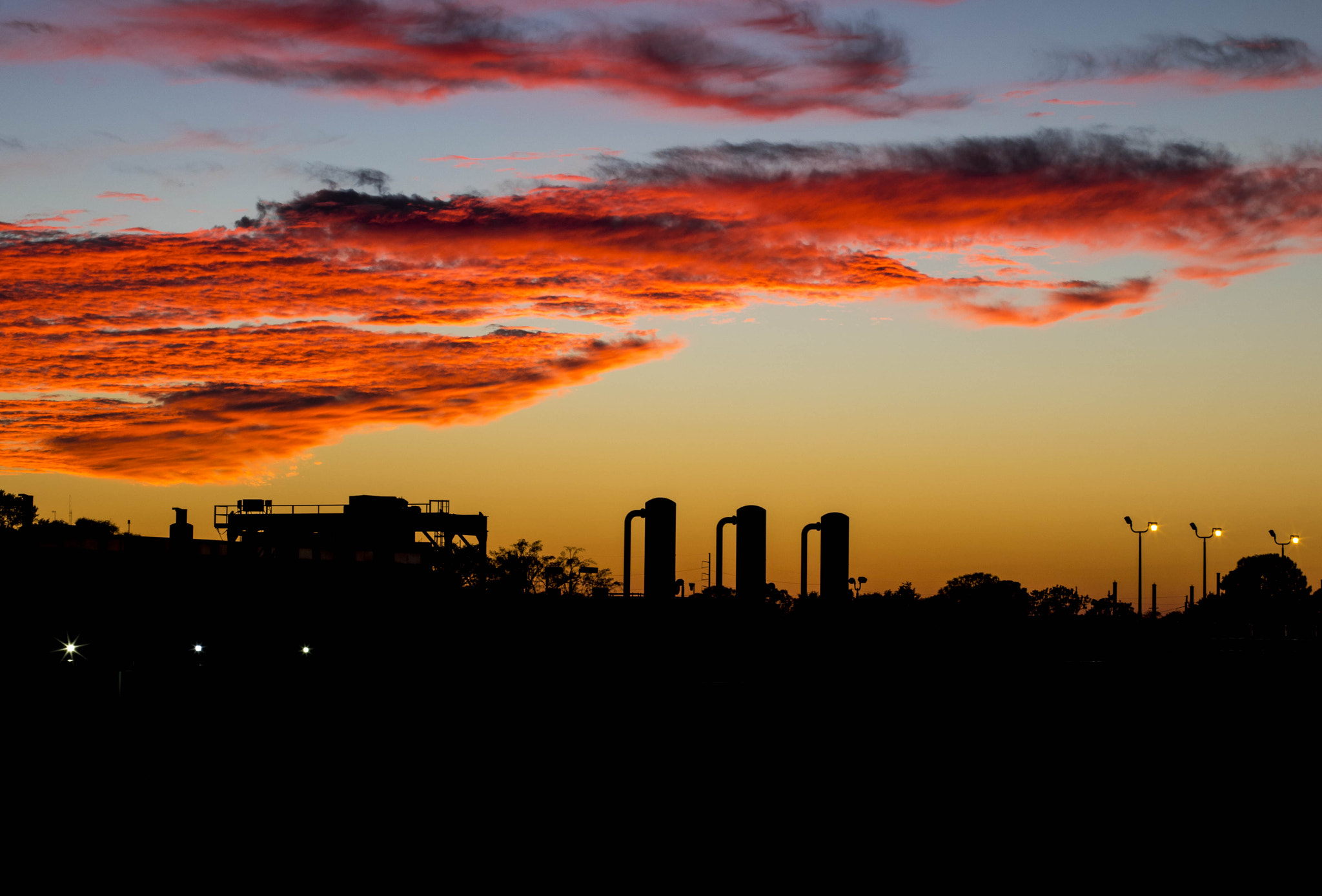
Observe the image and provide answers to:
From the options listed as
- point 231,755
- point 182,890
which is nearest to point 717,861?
point 182,890

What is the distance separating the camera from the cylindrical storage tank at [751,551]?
4881cm

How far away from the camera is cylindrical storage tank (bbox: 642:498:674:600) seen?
47125mm

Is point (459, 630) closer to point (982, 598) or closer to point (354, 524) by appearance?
point (354, 524)

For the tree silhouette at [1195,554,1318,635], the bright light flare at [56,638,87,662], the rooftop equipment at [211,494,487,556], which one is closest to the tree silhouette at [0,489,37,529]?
the rooftop equipment at [211,494,487,556]

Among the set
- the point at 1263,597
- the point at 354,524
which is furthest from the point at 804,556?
the point at 1263,597

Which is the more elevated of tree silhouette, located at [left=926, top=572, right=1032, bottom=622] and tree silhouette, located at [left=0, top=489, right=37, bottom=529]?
tree silhouette, located at [left=0, top=489, right=37, bottom=529]

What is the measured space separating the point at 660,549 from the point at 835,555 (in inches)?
359

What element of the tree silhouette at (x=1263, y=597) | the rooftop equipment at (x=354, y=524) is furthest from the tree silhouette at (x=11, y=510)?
the tree silhouette at (x=1263, y=597)

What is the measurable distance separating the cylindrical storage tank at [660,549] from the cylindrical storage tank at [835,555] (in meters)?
8.31

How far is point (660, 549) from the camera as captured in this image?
47281 millimetres

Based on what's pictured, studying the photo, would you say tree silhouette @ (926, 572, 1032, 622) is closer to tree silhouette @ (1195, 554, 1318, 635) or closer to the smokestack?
tree silhouette @ (1195, 554, 1318, 635)

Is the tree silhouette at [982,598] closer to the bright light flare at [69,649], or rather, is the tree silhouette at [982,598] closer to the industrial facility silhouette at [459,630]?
the industrial facility silhouette at [459,630]

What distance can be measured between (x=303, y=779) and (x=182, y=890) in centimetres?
955

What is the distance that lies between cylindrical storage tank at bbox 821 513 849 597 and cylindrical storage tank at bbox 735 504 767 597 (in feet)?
13.5
